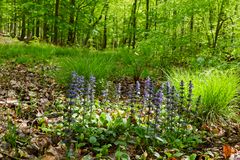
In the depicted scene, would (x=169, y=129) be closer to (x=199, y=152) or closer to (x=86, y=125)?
(x=199, y=152)

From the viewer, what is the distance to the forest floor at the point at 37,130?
2.46 m

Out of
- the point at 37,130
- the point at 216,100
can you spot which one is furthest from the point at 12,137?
the point at 216,100

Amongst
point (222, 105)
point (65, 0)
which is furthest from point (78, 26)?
point (222, 105)

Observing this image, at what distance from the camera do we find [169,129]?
3209mm

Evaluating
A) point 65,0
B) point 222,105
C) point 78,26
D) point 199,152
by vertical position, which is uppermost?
point 65,0

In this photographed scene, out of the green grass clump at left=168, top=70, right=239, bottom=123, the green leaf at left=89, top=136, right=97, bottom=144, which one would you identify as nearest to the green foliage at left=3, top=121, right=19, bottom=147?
the green leaf at left=89, top=136, right=97, bottom=144

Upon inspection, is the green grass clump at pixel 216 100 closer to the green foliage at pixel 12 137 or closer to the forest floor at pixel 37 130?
the forest floor at pixel 37 130

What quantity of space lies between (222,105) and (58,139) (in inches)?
91.8

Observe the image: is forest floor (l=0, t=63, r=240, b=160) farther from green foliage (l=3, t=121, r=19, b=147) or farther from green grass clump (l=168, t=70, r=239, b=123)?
green grass clump (l=168, t=70, r=239, b=123)

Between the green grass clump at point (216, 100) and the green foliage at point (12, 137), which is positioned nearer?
the green foliage at point (12, 137)

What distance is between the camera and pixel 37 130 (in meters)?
2.92

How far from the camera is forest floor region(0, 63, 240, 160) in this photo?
8.07ft

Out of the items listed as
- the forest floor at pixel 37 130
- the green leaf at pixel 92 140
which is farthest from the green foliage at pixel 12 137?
the green leaf at pixel 92 140

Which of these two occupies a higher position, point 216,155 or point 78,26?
point 78,26
